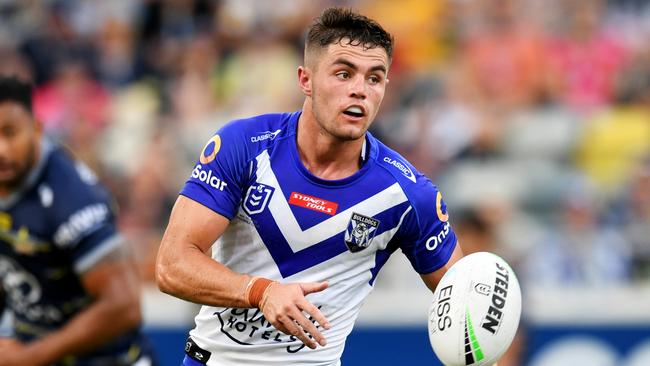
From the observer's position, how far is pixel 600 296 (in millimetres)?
9906

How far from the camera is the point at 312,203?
18.2 ft

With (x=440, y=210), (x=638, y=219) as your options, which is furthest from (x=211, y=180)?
(x=638, y=219)

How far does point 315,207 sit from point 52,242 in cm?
190

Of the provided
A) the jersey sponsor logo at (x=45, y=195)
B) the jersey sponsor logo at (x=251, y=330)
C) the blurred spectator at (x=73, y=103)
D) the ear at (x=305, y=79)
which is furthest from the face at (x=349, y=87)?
the blurred spectator at (x=73, y=103)

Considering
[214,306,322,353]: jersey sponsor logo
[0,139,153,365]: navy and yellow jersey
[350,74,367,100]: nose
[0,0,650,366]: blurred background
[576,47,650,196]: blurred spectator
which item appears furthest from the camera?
[576,47,650,196]: blurred spectator

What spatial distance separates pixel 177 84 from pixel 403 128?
289 centimetres

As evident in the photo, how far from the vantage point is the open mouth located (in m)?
5.39

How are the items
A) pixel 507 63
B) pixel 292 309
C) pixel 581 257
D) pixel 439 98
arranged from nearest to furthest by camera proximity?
pixel 292 309 → pixel 581 257 → pixel 439 98 → pixel 507 63

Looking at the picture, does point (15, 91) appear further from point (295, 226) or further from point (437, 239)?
point (437, 239)

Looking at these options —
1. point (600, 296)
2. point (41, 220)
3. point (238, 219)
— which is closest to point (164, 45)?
point (600, 296)

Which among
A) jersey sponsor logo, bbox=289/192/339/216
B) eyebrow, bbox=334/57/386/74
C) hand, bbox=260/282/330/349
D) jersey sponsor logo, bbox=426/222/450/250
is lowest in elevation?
jersey sponsor logo, bbox=426/222/450/250

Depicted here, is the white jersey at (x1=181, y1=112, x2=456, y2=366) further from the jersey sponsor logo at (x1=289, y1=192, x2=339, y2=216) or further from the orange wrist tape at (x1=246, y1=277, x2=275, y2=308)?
the orange wrist tape at (x1=246, y1=277, x2=275, y2=308)

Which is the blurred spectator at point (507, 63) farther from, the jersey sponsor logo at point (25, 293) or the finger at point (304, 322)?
the finger at point (304, 322)

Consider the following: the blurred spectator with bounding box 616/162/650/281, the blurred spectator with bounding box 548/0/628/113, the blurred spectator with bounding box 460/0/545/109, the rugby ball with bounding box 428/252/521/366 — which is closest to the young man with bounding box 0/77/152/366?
the rugby ball with bounding box 428/252/521/366
